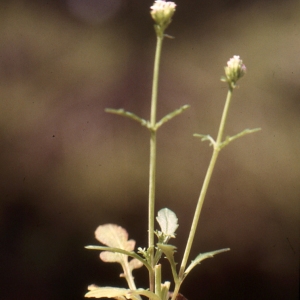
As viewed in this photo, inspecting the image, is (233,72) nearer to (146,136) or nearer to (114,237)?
(114,237)

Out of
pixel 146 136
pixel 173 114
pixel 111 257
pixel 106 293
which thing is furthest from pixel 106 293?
pixel 146 136

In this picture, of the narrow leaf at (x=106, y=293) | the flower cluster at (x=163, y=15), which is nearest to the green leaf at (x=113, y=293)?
the narrow leaf at (x=106, y=293)

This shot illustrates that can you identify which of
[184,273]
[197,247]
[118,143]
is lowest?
[197,247]

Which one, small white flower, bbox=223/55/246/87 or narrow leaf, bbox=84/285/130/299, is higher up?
small white flower, bbox=223/55/246/87

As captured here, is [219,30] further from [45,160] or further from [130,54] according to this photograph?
[45,160]

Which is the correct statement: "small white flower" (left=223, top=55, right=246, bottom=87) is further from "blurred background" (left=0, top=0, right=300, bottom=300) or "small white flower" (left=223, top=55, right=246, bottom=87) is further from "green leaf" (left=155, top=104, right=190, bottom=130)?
"blurred background" (left=0, top=0, right=300, bottom=300)

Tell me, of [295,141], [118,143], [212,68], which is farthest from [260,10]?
[118,143]

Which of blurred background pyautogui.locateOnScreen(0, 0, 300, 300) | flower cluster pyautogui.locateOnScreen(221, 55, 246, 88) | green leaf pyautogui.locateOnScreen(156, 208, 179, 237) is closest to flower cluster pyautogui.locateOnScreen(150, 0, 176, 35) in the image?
flower cluster pyautogui.locateOnScreen(221, 55, 246, 88)
